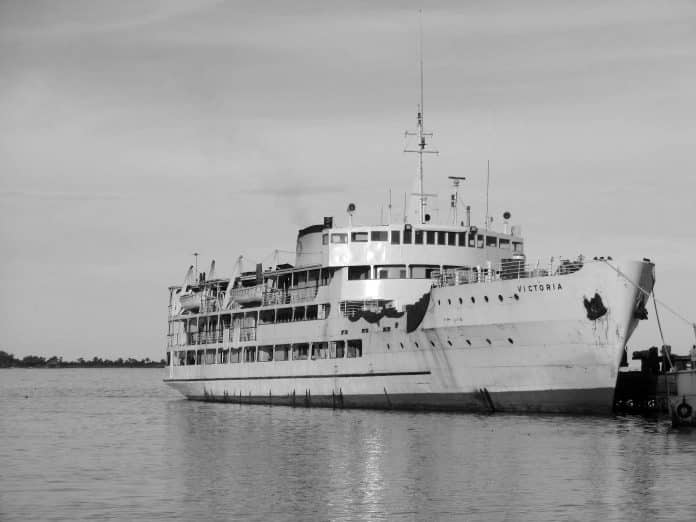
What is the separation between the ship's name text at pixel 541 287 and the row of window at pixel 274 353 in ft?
34.3

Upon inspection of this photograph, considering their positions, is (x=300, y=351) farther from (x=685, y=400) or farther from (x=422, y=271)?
(x=685, y=400)

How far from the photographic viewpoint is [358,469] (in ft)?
100

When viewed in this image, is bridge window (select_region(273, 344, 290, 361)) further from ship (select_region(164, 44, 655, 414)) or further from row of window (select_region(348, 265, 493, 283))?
row of window (select_region(348, 265, 493, 283))

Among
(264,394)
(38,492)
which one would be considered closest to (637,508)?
(38,492)

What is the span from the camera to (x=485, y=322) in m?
42.8

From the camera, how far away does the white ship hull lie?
4066 cm

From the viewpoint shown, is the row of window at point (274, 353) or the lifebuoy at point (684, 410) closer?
the lifebuoy at point (684, 410)

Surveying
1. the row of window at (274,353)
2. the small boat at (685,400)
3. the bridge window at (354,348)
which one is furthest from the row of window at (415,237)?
the small boat at (685,400)

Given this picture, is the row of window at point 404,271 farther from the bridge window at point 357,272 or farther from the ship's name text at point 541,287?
the ship's name text at point 541,287

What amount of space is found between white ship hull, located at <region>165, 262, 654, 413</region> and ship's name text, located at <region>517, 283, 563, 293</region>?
0.04 meters

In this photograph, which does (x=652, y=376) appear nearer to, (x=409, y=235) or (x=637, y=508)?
(x=409, y=235)

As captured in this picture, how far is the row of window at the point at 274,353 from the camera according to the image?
1999 inches

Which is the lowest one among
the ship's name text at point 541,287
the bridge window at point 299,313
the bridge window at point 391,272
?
the bridge window at point 299,313

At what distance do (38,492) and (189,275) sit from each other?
4329cm
